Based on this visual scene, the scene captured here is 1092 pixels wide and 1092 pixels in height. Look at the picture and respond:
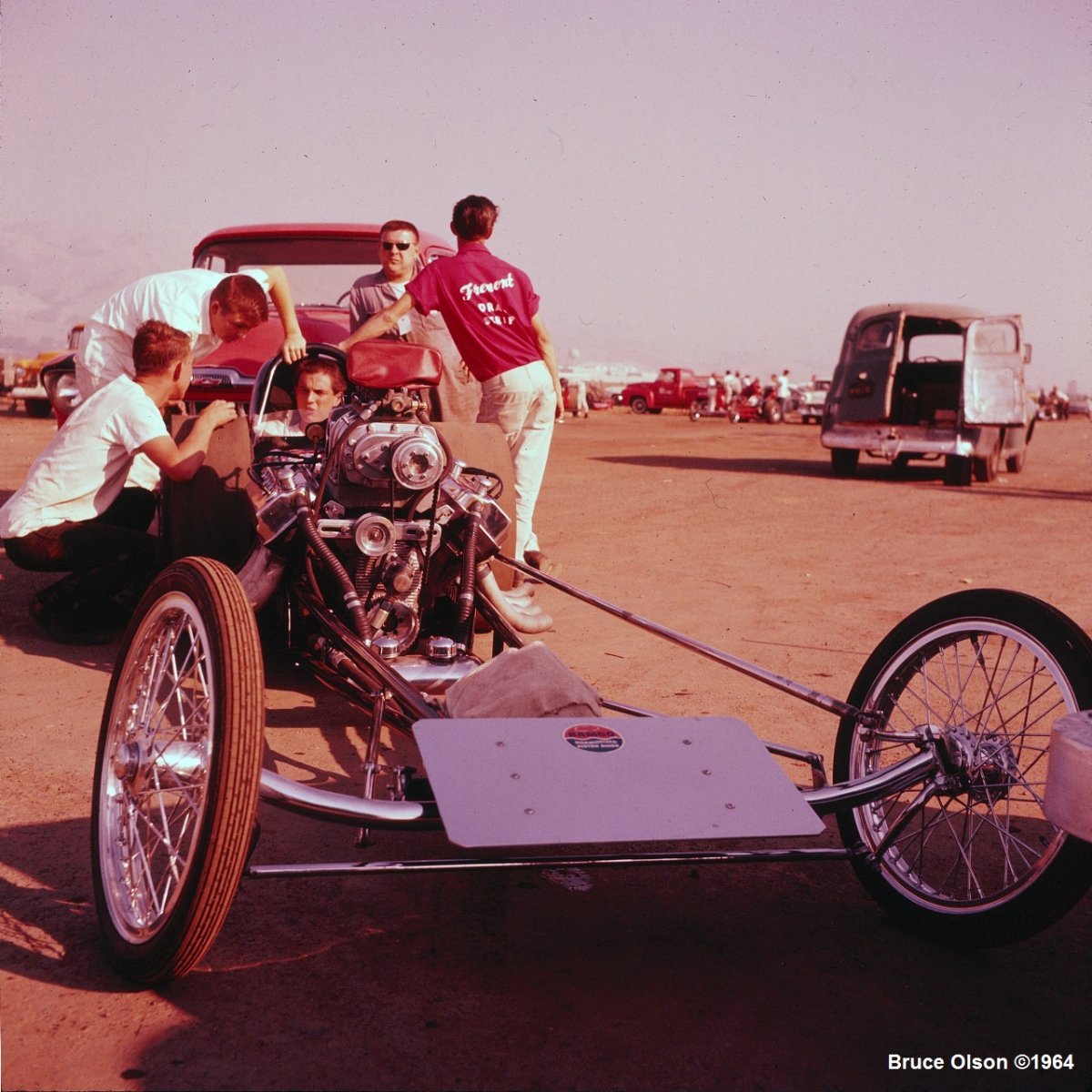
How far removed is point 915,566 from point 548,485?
560cm

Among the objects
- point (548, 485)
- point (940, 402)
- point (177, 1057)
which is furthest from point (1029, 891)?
point (940, 402)

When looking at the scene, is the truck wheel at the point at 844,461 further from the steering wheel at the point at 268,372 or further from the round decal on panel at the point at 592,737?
the round decal on panel at the point at 592,737

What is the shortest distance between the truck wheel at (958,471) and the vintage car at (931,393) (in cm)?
1

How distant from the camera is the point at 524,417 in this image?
6.34 metres

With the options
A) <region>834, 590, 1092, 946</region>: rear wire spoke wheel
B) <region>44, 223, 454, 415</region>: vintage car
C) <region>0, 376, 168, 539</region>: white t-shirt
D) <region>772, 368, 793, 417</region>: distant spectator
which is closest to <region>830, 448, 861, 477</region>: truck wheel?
<region>44, 223, 454, 415</region>: vintage car

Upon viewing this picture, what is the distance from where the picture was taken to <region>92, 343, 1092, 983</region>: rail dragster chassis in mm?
2328

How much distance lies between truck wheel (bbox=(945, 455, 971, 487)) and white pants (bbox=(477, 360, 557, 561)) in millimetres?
9486

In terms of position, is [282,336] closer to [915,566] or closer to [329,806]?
[915,566]

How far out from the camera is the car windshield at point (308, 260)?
322 inches

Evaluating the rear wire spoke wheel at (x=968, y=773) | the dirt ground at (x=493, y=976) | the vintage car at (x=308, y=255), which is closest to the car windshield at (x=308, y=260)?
the vintage car at (x=308, y=255)

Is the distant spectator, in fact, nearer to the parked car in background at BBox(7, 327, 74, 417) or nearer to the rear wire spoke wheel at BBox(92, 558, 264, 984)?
the parked car in background at BBox(7, 327, 74, 417)

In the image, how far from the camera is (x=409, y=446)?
3.64 meters

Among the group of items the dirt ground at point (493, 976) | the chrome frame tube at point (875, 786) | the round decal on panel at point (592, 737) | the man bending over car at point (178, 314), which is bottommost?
the dirt ground at point (493, 976)

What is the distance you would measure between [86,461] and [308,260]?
11.4 feet
